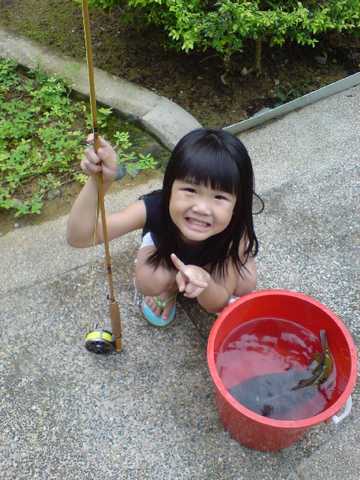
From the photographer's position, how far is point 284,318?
6.47ft

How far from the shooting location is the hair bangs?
1573 mm

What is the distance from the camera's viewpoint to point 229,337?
1951 millimetres

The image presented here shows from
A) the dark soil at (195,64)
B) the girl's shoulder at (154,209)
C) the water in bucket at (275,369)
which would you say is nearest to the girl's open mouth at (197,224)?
the girl's shoulder at (154,209)

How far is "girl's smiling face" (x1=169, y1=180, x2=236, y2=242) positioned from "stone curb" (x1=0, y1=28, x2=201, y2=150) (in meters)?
1.30

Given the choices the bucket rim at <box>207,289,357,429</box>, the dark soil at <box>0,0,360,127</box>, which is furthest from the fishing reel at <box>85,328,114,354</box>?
the dark soil at <box>0,0,360,127</box>

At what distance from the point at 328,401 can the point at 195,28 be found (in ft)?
6.83

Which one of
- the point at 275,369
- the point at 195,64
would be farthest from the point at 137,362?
the point at 195,64

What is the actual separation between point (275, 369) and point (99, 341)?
2.36 ft

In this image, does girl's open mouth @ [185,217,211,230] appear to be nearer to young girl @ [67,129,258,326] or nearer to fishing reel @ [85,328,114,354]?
young girl @ [67,129,258,326]

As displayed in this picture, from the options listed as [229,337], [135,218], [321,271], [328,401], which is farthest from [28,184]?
[328,401]

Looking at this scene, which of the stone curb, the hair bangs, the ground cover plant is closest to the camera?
the hair bangs

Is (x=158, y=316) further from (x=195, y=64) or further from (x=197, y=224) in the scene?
(x=195, y=64)

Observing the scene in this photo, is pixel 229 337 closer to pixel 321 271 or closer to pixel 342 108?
pixel 321 271

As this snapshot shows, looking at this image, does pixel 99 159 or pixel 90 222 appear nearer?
pixel 99 159
